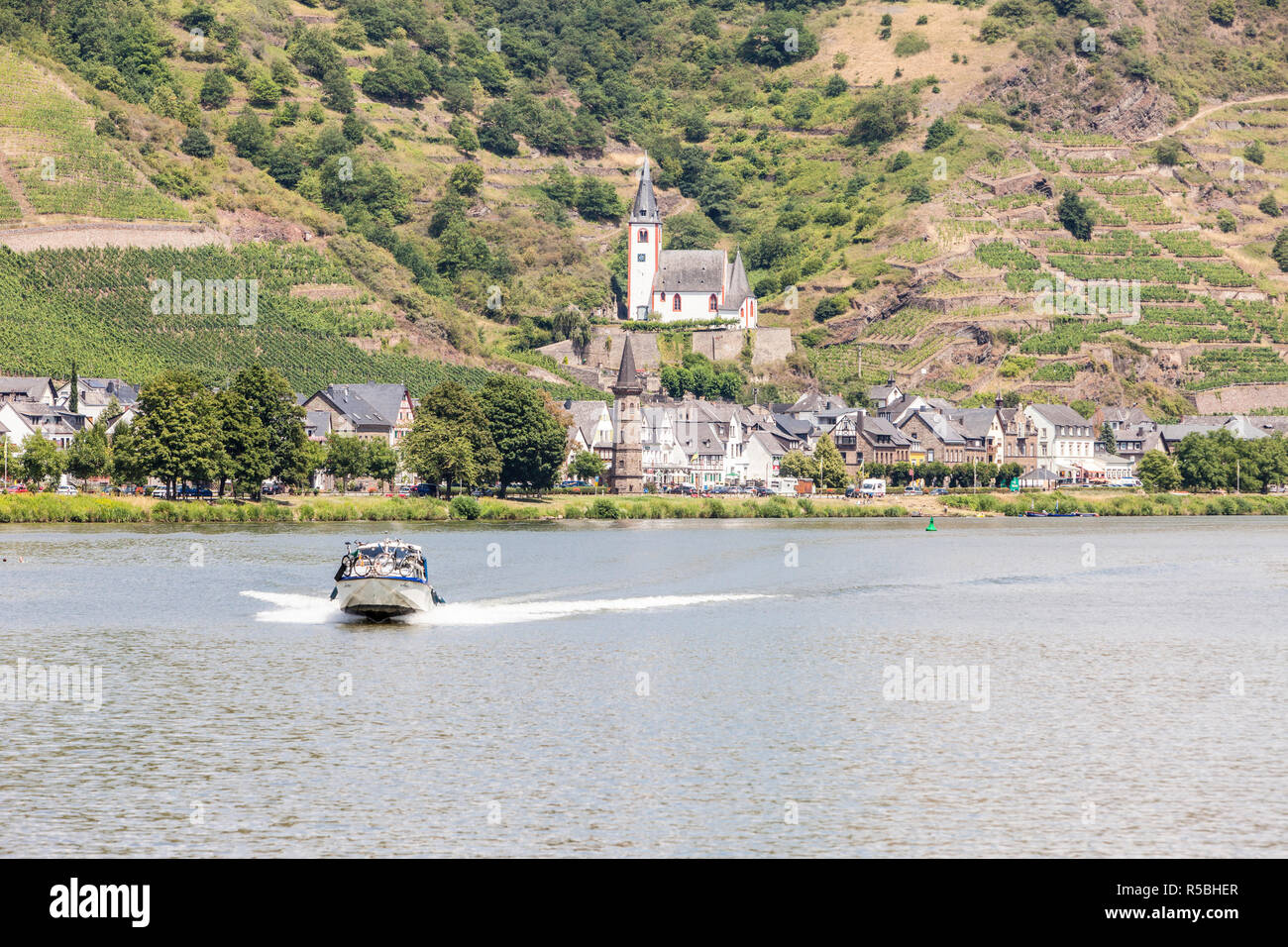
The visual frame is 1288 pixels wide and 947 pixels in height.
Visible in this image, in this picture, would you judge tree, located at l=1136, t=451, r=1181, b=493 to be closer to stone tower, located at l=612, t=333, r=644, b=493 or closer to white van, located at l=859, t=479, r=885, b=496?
white van, located at l=859, t=479, r=885, b=496

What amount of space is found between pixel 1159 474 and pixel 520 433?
3004 inches

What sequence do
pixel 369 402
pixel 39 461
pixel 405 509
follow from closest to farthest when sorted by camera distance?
pixel 405 509
pixel 39 461
pixel 369 402

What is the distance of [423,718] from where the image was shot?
46.4 meters

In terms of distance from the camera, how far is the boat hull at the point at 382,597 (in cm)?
6906

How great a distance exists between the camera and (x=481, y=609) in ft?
242

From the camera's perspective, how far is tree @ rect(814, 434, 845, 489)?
607 ft

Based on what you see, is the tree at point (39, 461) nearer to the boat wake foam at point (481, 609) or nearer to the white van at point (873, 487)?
the boat wake foam at point (481, 609)

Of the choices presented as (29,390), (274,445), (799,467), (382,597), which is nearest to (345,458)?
(274,445)

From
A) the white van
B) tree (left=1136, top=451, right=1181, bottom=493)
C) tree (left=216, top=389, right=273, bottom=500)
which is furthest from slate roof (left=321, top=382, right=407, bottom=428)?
tree (left=1136, top=451, right=1181, bottom=493)

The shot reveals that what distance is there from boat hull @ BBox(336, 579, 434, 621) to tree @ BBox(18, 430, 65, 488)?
76.1m

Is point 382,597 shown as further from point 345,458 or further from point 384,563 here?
point 345,458

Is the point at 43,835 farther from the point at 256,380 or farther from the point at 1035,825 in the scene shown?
the point at 256,380

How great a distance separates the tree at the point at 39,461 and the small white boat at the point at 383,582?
7580 cm

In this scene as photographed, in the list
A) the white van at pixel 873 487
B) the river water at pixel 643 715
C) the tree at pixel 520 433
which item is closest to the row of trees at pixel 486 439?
the tree at pixel 520 433
